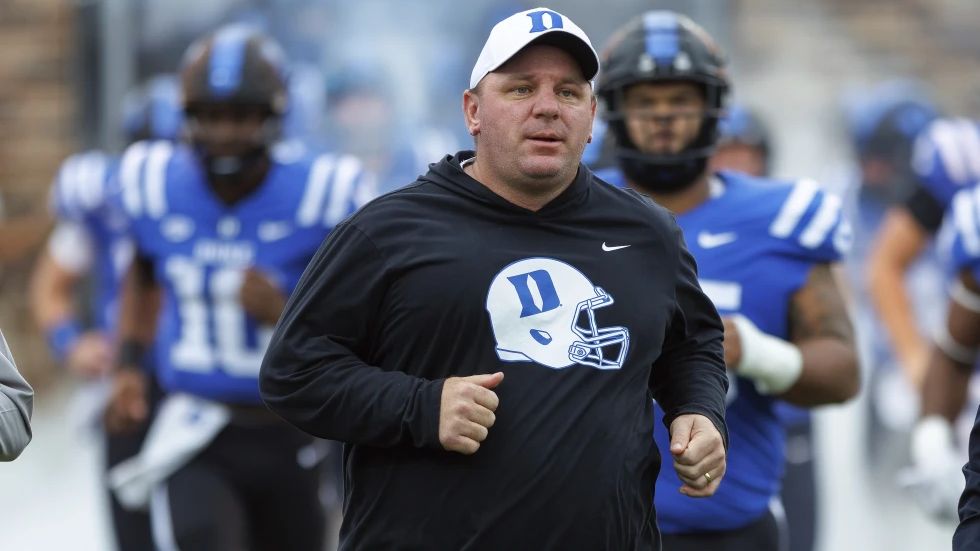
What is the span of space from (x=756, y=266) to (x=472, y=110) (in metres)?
1.23

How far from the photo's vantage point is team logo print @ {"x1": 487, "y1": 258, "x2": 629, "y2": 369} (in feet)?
11.5

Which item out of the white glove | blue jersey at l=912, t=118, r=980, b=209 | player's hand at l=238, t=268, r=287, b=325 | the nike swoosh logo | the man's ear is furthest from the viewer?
blue jersey at l=912, t=118, r=980, b=209

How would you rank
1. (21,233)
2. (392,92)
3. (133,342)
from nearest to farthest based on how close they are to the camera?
(133,342), (392,92), (21,233)

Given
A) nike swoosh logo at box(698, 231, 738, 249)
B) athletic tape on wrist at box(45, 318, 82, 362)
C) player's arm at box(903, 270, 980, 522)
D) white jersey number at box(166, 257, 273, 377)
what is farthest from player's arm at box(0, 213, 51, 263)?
nike swoosh logo at box(698, 231, 738, 249)

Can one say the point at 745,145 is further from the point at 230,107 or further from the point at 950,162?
the point at 230,107

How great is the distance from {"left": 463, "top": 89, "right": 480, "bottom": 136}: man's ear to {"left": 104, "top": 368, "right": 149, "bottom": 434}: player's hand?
275 cm

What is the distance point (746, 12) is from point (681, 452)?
7285 millimetres

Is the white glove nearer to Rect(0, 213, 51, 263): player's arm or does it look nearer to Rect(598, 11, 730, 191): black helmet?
Rect(598, 11, 730, 191): black helmet

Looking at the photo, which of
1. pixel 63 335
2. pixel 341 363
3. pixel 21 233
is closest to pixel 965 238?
pixel 341 363

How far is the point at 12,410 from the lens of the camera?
358cm

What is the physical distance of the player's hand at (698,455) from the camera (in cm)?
352

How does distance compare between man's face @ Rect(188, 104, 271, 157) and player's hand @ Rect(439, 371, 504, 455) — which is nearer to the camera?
player's hand @ Rect(439, 371, 504, 455)

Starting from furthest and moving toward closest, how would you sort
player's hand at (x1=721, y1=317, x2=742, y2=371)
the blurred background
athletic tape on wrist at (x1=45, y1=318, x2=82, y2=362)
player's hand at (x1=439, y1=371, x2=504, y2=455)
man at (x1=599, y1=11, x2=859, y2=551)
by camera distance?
the blurred background < athletic tape on wrist at (x1=45, y1=318, x2=82, y2=362) < man at (x1=599, y1=11, x2=859, y2=551) < player's hand at (x1=721, y1=317, x2=742, y2=371) < player's hand at (x1=439, y1=371, x2=504, y2=455)

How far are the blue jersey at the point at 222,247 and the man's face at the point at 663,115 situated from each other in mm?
1499
